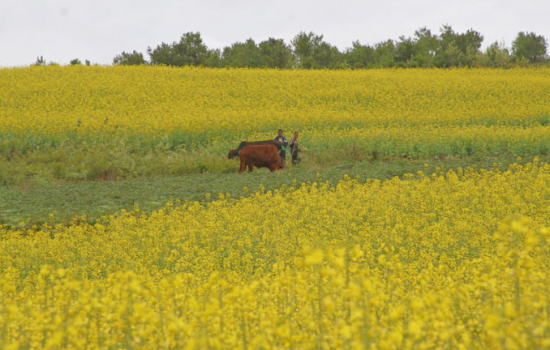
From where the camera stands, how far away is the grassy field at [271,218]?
379cm

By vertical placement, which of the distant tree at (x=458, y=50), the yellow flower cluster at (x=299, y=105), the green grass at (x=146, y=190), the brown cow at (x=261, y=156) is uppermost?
the distant tree at (x=458, y=50)

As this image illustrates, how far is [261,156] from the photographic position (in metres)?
17.9

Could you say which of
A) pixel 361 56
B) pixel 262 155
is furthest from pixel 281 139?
pixel 361 56

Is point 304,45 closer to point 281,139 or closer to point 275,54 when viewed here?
point 275,54

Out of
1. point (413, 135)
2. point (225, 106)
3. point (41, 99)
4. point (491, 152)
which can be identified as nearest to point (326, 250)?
point (491, 152)

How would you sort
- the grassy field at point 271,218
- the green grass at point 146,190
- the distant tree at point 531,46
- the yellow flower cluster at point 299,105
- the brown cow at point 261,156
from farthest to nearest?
the distant tree at point 531,46 < the yellow flower cluster at point 299,105 < the brown cow at point 261,156 < the green grass at point 146,190 < the grassy field at point 271,218

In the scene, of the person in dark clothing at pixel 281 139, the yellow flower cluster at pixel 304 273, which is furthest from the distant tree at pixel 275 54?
the yellow flower cluster at pixel 304 273

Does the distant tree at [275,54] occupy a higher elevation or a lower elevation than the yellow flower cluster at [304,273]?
higher

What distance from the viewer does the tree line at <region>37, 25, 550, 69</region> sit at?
50.3 metres

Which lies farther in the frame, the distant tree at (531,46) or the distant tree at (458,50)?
the distant tree at (531,46)

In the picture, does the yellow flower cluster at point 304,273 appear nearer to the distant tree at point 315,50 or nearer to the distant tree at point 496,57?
the distant tree at point 496,57

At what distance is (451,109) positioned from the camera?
31547 mm

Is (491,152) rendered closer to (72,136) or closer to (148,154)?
(148,154)

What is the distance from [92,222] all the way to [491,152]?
525 inches
